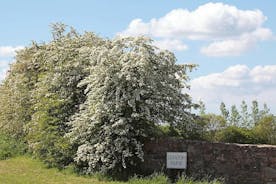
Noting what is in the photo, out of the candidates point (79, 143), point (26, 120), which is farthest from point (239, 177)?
point (26, 120)

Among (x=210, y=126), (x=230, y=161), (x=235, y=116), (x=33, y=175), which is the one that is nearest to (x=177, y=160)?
(x=230, y=161)

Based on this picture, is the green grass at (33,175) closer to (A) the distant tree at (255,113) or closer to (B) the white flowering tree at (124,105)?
(B) the white flowering tree at (124,105)

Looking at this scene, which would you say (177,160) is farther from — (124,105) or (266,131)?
(266,131)

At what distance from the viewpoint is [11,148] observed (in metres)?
20.8

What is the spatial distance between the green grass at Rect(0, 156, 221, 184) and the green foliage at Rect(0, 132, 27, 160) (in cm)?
247

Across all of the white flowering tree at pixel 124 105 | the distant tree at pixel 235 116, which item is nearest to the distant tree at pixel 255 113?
the distant tree at pixel 235 116

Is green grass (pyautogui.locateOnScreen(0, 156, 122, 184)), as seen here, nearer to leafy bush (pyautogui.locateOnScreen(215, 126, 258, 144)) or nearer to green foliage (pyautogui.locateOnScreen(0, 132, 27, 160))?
green foliage (pyautogui.locateOnScreen(0, 132, 27, 160))

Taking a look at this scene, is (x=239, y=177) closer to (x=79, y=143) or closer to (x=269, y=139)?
(x=269, y=139)

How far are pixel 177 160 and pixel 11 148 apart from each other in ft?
29.3

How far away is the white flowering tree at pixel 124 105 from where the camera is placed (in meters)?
14.7

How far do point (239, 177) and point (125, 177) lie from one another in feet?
10.7

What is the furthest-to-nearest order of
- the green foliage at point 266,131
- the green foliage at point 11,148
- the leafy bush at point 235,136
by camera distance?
the green foliage at point 11,148 → the green foliage at point 266,131 → the leafy bush at point 235,136

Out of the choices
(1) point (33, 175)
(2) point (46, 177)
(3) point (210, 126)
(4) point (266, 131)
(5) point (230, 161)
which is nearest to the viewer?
(5) point (230, 161)

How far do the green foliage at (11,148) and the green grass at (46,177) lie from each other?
2.47m
